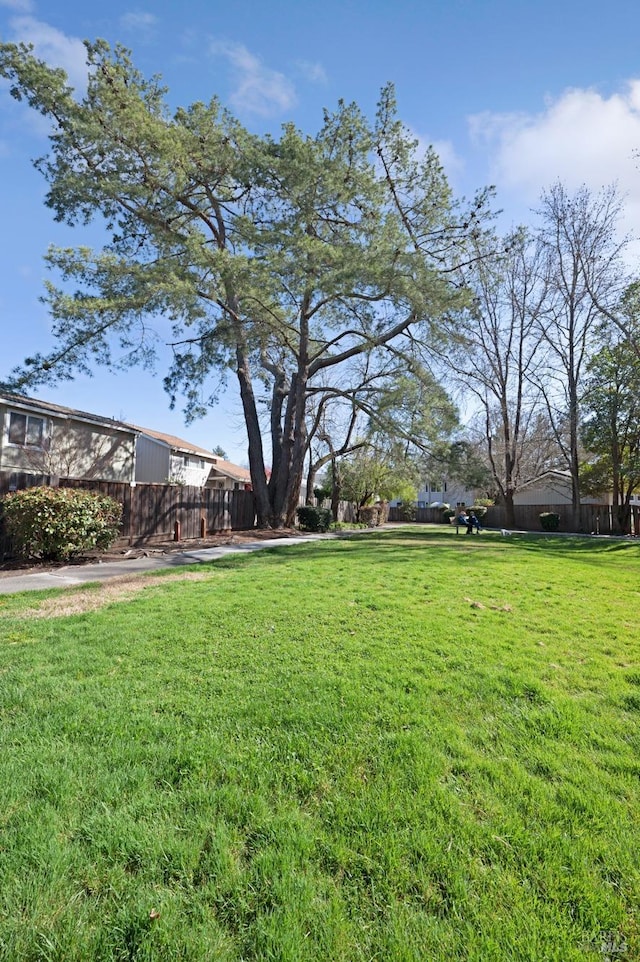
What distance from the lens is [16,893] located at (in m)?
1.60

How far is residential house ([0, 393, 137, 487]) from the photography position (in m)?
15.4

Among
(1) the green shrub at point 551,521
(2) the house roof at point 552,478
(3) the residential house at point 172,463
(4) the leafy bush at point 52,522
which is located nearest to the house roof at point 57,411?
(3) the residential house at point 172,463

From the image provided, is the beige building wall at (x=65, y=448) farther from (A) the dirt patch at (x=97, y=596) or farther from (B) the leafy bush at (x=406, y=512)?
(B) the leafy bush at (x=406, y=512)

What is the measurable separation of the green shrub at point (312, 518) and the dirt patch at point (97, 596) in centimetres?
1195

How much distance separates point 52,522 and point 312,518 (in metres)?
12.0

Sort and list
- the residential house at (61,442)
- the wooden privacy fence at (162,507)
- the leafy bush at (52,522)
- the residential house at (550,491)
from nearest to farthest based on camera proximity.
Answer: the leafy bush at (52,522) → the wooden privacy fence at (162,507) → the residential house at (61,442) → the residential house at (550,491)

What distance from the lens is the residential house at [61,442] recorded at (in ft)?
50.7

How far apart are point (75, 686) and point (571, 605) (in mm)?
5967

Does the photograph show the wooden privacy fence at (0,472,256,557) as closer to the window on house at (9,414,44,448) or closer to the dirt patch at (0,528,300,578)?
the dirt patch at (0,528,300,578)

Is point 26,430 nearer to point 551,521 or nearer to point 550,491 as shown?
point 551,521

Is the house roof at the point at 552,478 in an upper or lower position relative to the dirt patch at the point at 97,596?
upper

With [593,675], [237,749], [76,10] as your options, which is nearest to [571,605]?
[593,675]

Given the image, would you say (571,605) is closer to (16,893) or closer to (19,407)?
(16,893)

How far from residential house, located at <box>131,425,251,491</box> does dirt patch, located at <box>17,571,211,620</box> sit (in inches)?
610
